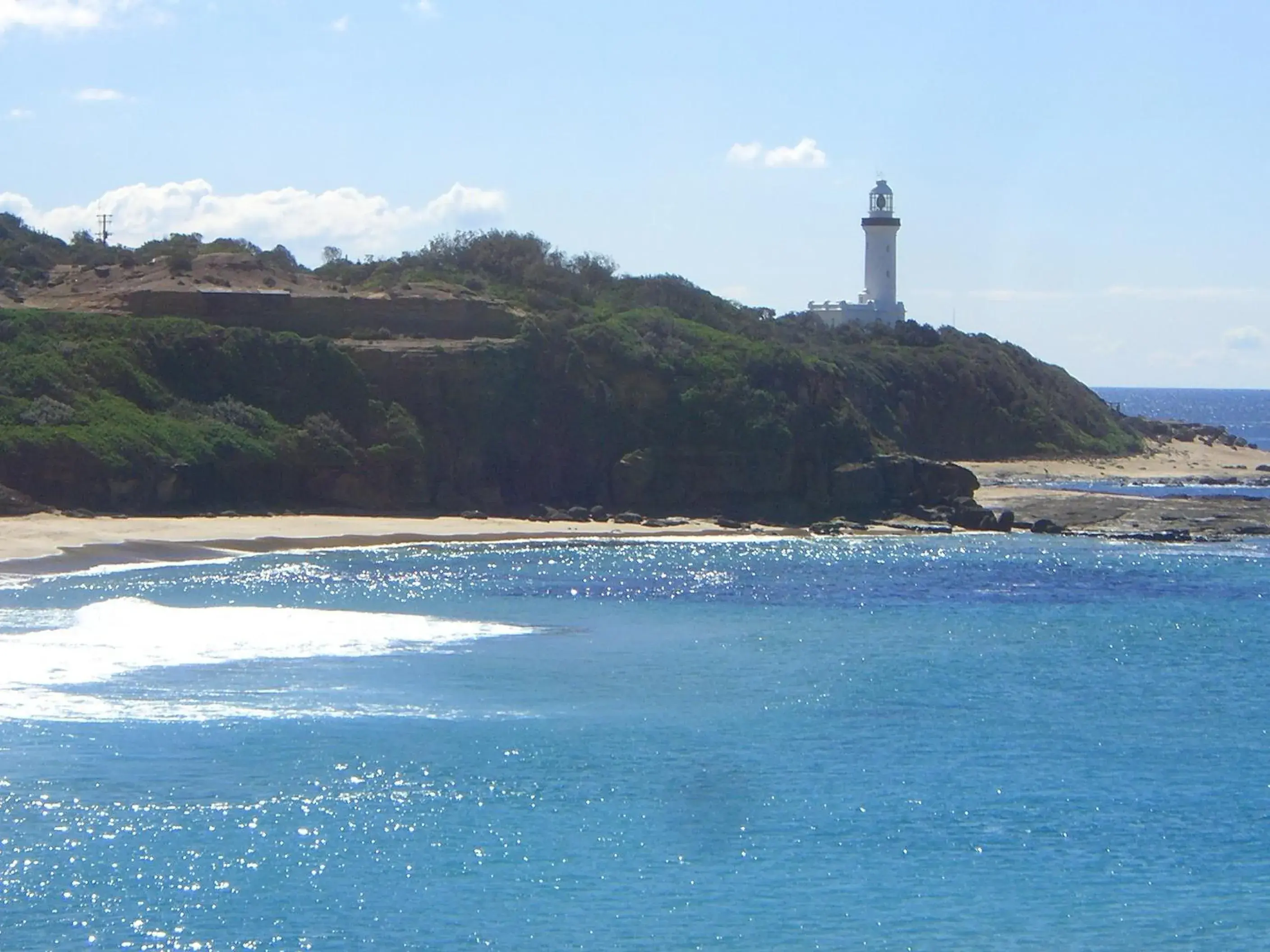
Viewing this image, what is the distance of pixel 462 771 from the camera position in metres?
20.6

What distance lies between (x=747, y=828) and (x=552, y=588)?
19.1m

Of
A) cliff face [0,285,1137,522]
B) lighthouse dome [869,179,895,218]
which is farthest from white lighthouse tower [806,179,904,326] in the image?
cliff face [0,285,1137,522]

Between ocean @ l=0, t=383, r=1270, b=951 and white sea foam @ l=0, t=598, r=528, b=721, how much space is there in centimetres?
10

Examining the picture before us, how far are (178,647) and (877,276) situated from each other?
82712mm

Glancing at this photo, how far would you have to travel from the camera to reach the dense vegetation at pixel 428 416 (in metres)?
46.8

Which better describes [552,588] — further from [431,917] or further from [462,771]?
[431,917]

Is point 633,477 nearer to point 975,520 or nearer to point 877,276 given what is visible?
point 975,520

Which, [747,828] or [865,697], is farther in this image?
[865,697]

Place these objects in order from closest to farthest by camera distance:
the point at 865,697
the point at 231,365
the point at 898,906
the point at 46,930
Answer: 1. the point at 46,930
2. the point at 898,906
3. the point at 865,697
4. the point at 231,365

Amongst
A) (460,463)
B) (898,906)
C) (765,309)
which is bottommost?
(898,906)

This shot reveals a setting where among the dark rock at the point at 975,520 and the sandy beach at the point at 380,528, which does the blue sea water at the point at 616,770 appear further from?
the dark rock at the point at 975,520

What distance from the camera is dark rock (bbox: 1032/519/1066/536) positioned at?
174ft

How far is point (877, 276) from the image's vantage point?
106 m

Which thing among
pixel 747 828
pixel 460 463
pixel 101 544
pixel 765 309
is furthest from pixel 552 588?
pixel 765 309
